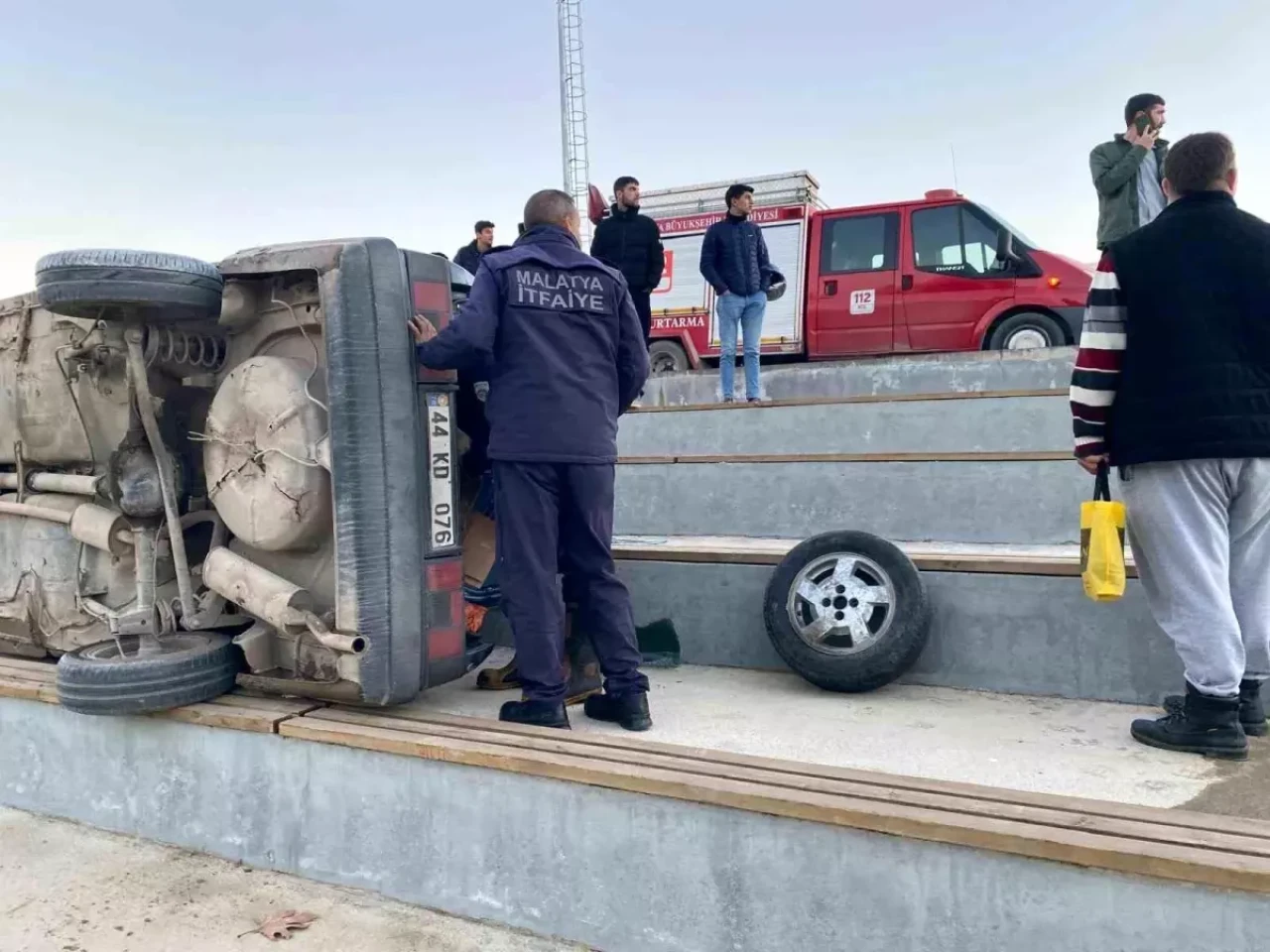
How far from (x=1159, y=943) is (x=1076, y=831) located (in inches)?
9.5

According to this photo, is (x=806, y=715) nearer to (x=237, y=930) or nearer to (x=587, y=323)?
(x=587, y=323)

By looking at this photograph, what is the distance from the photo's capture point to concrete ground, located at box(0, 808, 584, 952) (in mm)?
2609

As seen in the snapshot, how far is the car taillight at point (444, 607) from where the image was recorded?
3.20 metres

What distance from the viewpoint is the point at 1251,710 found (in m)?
3.01

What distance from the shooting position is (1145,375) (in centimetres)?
293

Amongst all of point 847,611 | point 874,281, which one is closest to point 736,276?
point 874,281

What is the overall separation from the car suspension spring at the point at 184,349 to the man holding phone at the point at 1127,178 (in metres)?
4.96

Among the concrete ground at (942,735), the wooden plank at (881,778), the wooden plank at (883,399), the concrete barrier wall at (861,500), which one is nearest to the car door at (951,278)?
the wooden plank at (883,399)

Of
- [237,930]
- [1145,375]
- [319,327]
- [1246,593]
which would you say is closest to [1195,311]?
[1145,375]

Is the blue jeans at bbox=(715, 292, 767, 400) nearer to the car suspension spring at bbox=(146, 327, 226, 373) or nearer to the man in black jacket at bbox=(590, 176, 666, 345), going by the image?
the man in black jacket at bbox=(590, 176, 666, 345)

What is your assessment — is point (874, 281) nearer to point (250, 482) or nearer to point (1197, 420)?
point (1197, 420)

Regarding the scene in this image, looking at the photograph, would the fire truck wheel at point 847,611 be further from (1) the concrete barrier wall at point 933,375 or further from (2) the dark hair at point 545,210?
(1) the concrete barrier wall at point 933,375

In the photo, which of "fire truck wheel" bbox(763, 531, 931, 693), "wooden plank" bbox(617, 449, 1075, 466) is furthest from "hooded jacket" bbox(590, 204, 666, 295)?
"fire truck wheel" bbox(763, 531, 931, 693)

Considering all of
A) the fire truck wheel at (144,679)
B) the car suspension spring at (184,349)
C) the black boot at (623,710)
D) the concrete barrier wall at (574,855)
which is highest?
the car suspension spring at (184,349)
